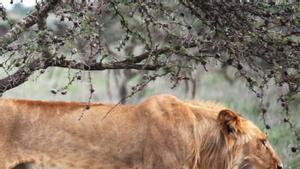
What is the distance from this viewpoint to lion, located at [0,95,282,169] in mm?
6203

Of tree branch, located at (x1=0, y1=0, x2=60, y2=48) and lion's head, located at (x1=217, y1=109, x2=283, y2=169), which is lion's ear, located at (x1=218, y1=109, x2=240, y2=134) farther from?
tree branch, located at (x1=0, y1=0, x2=60, y2=48)

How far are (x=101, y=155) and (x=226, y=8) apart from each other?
1.63 meters

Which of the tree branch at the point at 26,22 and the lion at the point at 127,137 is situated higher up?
the tree branch at the point at 26,22

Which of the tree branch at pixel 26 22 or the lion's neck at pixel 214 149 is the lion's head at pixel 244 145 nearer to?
the lion's neck at pixel 214 149

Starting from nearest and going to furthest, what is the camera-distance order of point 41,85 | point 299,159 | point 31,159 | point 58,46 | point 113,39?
point 58,46, point 31,159, point 299,159, point 113,39, point 41,85

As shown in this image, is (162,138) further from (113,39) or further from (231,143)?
(113,39)

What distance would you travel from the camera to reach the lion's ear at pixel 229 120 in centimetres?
644

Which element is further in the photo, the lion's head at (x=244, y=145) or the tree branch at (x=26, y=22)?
the lion's head at (x=244, y=145)

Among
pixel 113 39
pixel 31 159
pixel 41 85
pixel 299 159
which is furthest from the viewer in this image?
pixel 41 85

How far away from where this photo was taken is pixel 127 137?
6406 mm

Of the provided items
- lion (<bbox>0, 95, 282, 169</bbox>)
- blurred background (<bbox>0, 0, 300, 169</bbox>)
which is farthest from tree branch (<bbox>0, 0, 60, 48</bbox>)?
blurred background (<bbox>0, 0, 300, 169</bbox>)

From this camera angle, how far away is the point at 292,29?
5.54 metres

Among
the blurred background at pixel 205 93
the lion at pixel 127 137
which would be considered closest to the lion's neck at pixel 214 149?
the lion at pixel 127 137

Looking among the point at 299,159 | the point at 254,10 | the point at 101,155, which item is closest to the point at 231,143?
the point at 101,155
